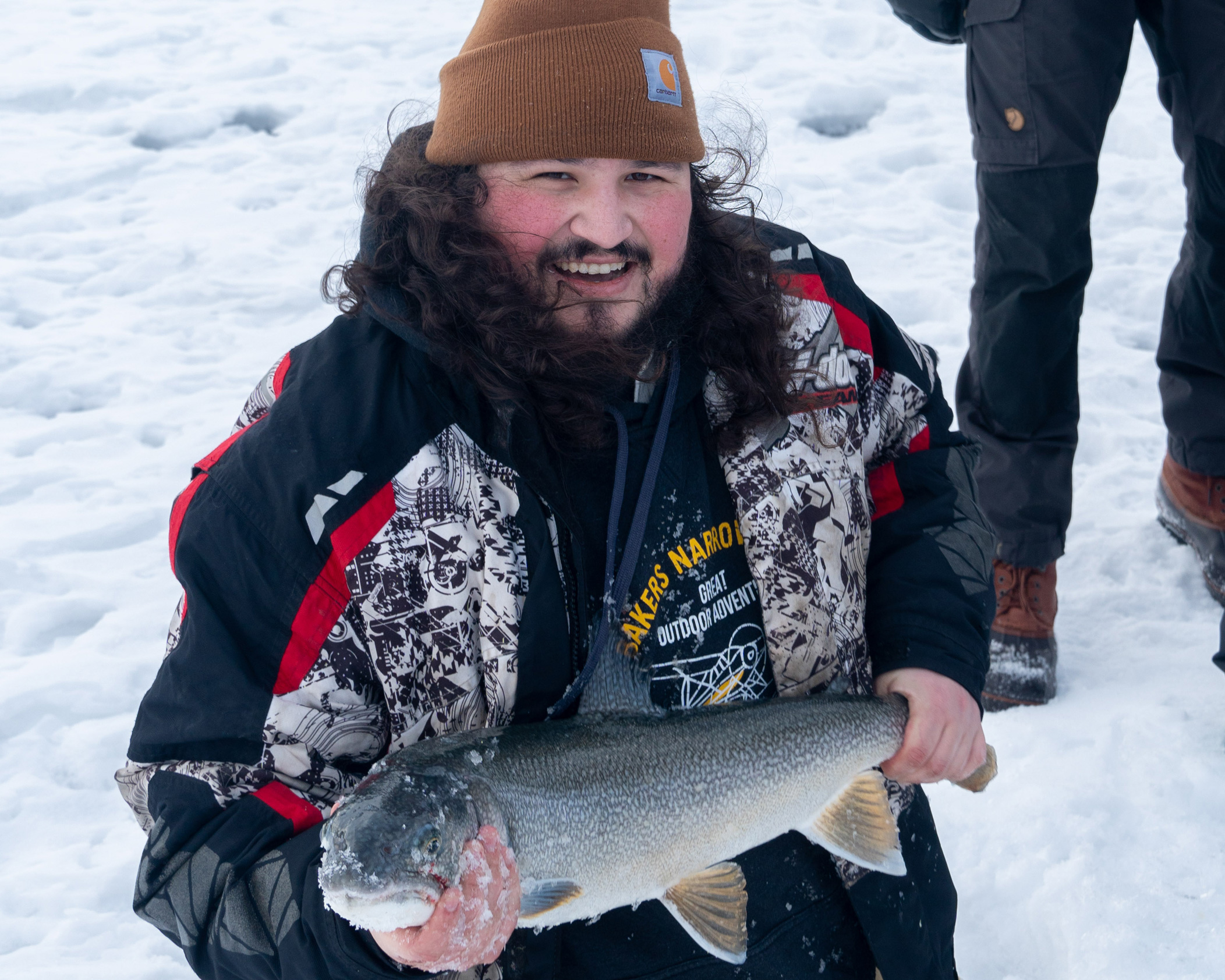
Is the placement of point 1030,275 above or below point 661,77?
below

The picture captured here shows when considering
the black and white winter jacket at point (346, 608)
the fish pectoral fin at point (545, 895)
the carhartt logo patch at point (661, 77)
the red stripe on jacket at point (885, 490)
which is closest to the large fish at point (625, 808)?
the fish pectoral fin at point (545, 895)

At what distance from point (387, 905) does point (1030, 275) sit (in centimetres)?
264

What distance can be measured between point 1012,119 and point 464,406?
6.99ft

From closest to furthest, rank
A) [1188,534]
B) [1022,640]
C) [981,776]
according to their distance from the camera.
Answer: [981,776], [1022,640], [1188,534]

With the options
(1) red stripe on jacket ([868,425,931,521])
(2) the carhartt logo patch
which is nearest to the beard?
(2) the carhartt logo patch

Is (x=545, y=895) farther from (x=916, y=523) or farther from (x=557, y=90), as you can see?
(x=557, y=90)

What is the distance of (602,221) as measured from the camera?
1.83 m

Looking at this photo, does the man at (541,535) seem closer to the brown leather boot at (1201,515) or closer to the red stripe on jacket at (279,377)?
the red stripe on jacket at (279,377)

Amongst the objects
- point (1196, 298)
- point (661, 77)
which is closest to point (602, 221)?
point (661, 77)

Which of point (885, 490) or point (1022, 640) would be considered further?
point (1022, 640)

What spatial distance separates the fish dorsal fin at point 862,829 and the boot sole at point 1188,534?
213cm

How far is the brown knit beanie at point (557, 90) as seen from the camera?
183 centimetres

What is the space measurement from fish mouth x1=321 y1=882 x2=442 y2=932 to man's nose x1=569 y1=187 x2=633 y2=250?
1089 mm

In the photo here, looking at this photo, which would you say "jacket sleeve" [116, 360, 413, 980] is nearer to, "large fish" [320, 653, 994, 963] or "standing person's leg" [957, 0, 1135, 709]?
"large fish" [320, 653, 994, 963]
